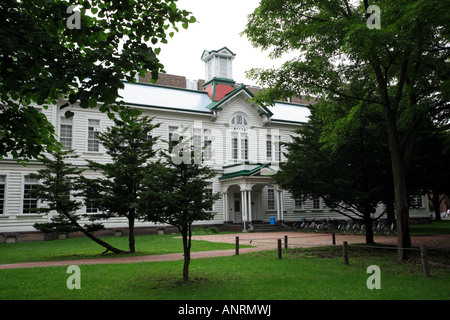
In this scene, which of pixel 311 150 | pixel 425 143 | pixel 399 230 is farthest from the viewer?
pixel 311 150

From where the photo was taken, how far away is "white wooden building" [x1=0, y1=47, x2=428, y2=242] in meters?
24.3

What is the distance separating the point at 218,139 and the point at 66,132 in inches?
477

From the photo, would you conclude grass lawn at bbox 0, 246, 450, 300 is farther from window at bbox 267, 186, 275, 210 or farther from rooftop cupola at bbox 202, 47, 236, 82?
rooftop cupola at bbox 202, 47, 236, 82

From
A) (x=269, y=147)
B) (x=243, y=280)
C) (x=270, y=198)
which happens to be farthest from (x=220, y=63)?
(x=243, y=280)

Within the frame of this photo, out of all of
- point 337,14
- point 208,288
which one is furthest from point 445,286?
point 337,14

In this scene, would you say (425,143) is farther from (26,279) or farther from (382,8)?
(26,279)

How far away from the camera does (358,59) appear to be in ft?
41.9

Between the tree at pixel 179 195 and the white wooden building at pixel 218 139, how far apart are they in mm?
16724

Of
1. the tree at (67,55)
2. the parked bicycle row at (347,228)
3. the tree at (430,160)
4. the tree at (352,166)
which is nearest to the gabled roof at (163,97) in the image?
the parked bicycle row at (347,228)

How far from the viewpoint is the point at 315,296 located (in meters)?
7.75

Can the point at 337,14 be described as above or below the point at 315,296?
above
